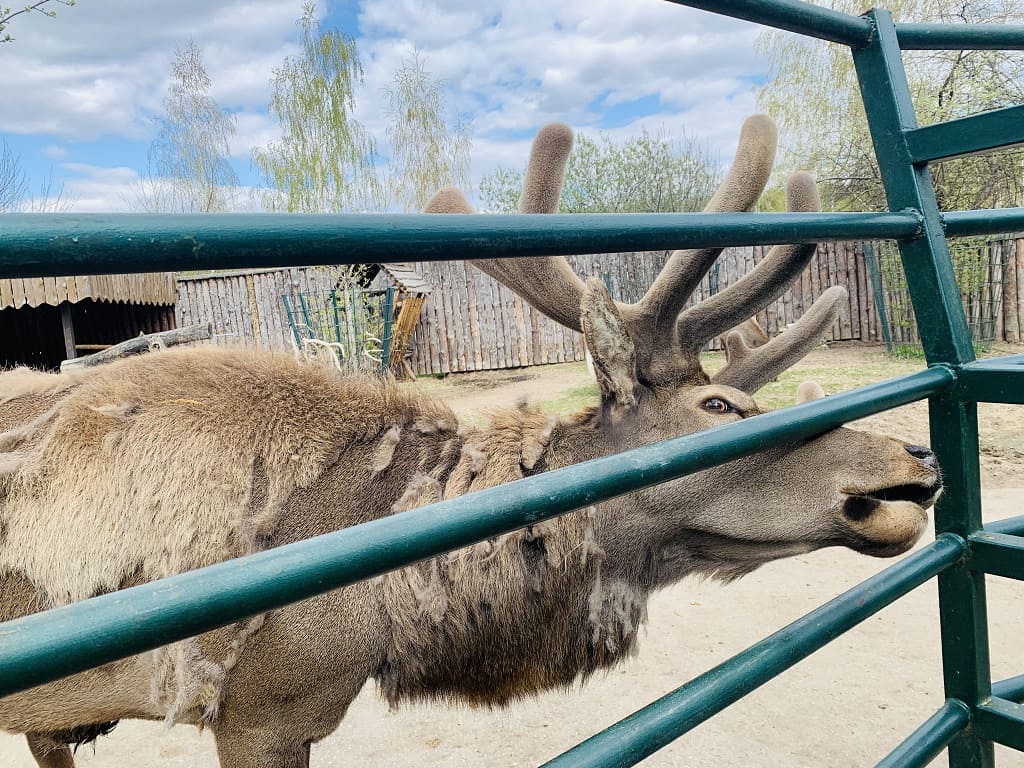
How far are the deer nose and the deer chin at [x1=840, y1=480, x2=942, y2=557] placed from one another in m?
0.09

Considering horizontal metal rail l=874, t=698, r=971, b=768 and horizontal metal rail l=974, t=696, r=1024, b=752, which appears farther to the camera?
horizontal metal rail l=974, t=696, r=1024, b=752

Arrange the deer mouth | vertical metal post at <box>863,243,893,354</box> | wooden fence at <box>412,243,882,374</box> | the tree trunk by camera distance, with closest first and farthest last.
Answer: the deer mouth
the tree trunk
vertical metal post at <box>863,243,893,354</box>
wooden fence at <box>412,243,882,374</box>

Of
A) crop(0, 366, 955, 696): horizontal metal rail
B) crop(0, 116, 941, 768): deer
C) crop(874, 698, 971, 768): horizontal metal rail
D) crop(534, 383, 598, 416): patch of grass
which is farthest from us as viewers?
crop(534, 383, 598, 416): patch of grass

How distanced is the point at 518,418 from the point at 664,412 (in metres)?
0.47

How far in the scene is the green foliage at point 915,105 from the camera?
13.4m

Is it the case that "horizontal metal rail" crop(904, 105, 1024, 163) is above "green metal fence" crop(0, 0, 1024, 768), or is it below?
above

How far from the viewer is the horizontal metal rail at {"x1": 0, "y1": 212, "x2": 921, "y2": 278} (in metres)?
0.65

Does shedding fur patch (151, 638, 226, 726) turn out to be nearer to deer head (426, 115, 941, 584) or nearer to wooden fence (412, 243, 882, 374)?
deer head (426, 115, 941, 584)

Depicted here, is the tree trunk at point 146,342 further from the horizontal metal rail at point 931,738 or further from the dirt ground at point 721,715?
the horizontal metal rail at point 931,738

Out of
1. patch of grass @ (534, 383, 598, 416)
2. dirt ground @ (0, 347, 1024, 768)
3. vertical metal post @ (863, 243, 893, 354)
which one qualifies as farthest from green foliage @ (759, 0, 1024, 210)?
dirt ground @ (0, 347, 1024, 768)

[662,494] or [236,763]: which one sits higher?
[662,494]

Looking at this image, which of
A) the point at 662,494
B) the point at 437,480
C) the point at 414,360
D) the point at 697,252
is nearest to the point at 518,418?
the point at 437,480

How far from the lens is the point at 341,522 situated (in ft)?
6.58

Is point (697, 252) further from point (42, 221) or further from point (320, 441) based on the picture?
point (42, 221)
